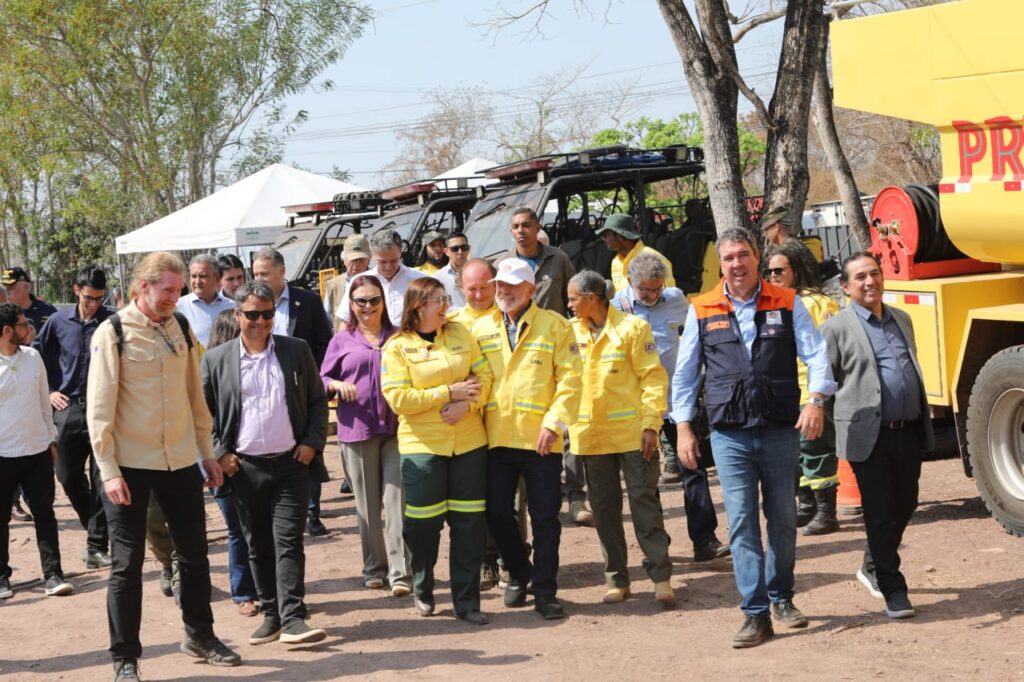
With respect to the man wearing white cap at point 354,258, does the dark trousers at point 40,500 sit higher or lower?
lower

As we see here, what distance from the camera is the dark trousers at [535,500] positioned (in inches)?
279

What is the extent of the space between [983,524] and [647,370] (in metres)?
2.53

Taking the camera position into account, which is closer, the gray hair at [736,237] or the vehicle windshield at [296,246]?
the gray hair at [736,237]

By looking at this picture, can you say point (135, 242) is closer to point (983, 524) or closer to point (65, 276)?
point (983, 524)

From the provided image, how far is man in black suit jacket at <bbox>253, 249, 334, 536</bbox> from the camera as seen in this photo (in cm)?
876

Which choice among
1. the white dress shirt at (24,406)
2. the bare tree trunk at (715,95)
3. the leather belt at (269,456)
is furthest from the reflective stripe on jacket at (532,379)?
the bare tree trunk at (715,95)

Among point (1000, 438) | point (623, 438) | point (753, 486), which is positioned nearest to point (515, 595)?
point (623, 438)

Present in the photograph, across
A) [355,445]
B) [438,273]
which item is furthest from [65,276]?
[355,445]

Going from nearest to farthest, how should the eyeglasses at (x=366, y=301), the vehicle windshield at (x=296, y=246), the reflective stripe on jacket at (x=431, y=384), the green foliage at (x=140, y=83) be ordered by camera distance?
the reflective stripe on jacket at (x=431, y=384) → the eyeglasses at (x=366, y=301) → the vehicle windshield at (x=296, y=246) → the green foliage at (x=140, y=83)

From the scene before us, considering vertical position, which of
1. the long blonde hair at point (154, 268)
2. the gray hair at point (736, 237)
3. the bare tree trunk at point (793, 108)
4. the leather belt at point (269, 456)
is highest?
the bare tree trunk at point (793, 108)

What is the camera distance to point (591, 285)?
24.1 feet

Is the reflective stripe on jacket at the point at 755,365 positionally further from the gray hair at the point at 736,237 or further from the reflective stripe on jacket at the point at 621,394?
the reflective stripe on jacket at the point at 621,394

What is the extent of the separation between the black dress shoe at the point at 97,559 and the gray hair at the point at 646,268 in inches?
169

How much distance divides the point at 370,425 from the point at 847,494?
11.1 ft
